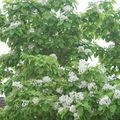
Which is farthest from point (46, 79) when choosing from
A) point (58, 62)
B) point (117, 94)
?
point (117, 94)

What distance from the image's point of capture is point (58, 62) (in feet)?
31.4

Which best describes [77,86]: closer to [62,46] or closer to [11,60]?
[62,46]

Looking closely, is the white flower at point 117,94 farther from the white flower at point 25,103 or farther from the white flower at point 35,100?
the white flower at point 25,103

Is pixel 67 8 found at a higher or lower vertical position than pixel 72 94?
higher

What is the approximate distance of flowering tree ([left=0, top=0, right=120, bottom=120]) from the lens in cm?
747

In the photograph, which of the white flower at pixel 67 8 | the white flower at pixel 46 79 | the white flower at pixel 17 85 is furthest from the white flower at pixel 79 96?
the white flower at pixel 67 8

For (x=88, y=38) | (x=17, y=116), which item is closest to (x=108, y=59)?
(x=88, y=38)

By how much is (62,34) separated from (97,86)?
2.34 meters

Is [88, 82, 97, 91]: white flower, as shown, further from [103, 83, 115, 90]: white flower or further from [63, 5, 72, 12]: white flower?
[63, 5, 72, 12]: white flower

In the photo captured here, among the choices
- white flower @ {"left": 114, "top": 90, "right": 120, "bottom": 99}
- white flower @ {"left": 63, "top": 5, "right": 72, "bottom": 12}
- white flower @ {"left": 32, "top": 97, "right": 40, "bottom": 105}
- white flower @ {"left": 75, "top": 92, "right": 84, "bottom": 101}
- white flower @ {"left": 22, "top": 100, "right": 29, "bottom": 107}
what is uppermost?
white flower @ {"left": 63, "top": 5, "right": 72, "bottom": 12}

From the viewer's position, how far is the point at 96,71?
24.9 feet

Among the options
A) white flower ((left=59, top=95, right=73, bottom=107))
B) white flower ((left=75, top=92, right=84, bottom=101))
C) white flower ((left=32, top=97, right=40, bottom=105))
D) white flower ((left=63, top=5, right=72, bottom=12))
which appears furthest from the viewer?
white flower ((left=63, top=5, right=72, bottom=12))

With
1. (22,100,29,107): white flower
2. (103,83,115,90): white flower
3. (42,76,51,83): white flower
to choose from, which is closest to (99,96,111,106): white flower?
(103,83,115,90): white flower

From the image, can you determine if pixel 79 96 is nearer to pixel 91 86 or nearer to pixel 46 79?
pixel 91 86
